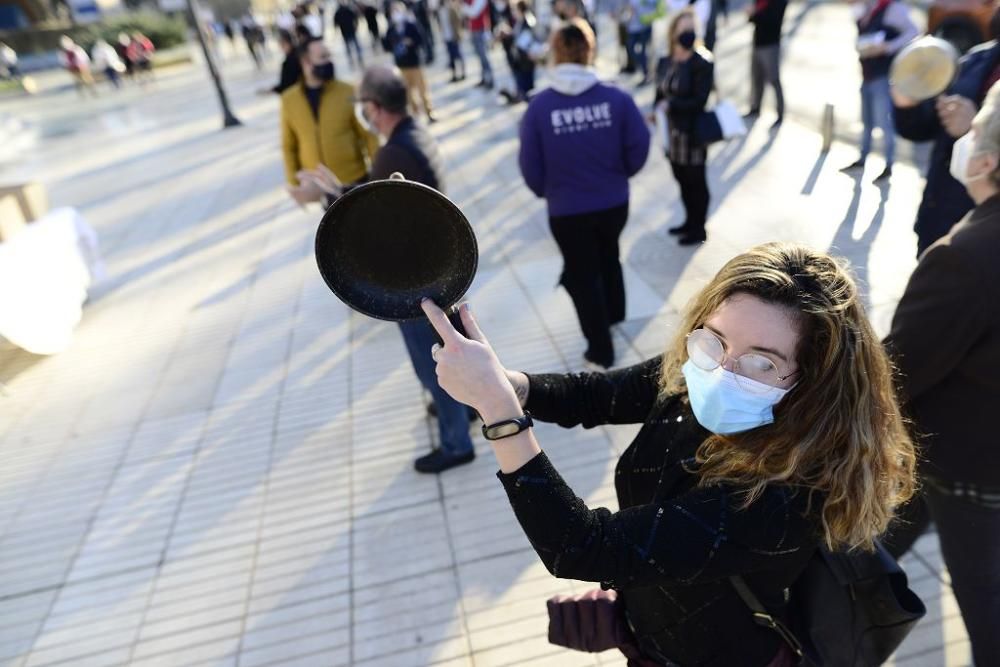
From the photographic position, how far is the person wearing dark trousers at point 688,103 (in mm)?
5398

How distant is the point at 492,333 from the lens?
5.10 m

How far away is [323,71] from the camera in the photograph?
431 cm

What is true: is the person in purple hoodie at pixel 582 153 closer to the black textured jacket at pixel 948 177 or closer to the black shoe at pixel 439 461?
the black shoe at pixel 439 461

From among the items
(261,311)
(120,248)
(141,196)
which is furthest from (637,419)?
(141,196)

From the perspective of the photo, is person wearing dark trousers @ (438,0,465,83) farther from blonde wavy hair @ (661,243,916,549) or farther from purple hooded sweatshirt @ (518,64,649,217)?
blonde wavy hair @ (661,243,916,549)

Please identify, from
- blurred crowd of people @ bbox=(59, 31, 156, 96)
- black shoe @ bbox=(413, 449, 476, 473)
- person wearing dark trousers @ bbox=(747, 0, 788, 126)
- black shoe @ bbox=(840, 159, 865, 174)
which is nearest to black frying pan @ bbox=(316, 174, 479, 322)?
black shoe @ bbox=(413, 449, 476, 473)

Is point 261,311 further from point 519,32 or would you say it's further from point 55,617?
point 519,32

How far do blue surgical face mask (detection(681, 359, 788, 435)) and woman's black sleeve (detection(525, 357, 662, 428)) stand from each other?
368 mm

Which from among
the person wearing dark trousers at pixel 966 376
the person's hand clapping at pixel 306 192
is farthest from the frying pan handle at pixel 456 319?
the person's hand clapping at pixel 306 192

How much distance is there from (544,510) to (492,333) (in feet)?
12.4

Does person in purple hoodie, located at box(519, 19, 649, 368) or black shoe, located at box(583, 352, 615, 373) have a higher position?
person in purple hoodie, located at box(519, 19, 649, 368)

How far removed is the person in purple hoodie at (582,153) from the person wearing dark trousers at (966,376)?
1.98m

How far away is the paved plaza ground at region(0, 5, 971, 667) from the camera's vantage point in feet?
9.74

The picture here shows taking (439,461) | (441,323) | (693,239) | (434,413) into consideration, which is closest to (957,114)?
(441,323)
